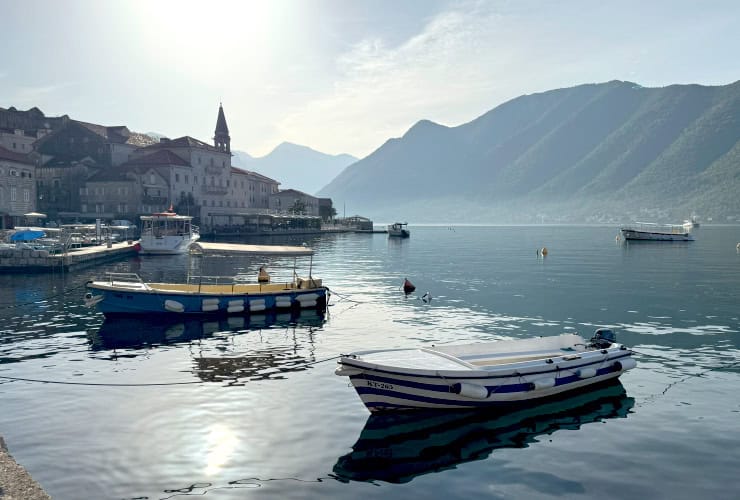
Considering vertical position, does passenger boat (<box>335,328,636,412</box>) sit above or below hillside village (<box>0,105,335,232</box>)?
below

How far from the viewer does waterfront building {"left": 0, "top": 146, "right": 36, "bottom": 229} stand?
284 feet

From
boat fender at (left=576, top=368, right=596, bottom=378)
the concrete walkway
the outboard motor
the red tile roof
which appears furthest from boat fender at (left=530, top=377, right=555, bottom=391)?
the red tile roof

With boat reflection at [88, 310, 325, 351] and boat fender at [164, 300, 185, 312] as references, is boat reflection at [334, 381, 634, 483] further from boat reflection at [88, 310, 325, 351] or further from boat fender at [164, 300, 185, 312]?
boat fender at [164, 300, 185, 312]

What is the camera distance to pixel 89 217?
11631 centimetres

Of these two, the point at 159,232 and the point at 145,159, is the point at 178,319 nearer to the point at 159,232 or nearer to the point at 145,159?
the point at 159,232

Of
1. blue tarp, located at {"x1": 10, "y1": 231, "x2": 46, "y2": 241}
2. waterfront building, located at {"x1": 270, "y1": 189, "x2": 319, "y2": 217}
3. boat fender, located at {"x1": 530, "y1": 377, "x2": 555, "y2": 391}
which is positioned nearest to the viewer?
boat fender, located at {"x1": 530, "y1": 377, "x2": 555, "y2": 391}

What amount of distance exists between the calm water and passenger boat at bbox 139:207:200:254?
4104 centimetres

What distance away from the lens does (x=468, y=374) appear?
17.5 metres

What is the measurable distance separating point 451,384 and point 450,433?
1500 millimetres

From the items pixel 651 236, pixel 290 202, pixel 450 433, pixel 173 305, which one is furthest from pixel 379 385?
pixel 290 202

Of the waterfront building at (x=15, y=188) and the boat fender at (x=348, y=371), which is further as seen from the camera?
the waterfront building at (x=15, y=188)

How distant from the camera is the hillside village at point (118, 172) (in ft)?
384

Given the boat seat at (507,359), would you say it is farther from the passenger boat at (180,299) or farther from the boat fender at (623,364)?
the passenger boat at (180,299)

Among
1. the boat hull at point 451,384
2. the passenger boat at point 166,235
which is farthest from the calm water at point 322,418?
the passenger boat at point 166,235
